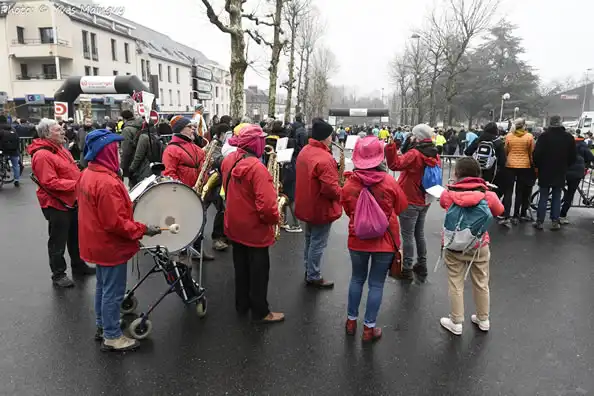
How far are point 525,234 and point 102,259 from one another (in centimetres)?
693

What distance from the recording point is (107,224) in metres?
3.29

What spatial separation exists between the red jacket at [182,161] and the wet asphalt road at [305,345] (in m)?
1.28

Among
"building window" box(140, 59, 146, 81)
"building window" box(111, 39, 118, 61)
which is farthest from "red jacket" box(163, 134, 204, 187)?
"building window" box(140, 59, 146, 81)

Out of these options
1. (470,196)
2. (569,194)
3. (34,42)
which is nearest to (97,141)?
(470,196)

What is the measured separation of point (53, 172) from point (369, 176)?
3.44m

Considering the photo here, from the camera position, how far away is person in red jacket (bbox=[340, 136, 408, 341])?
3.67m

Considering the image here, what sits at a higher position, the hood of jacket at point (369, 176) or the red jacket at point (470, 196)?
the hood of jacket at point (369, 176)

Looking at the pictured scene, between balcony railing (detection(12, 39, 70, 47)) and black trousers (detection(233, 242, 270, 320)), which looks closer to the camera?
black trousers (detection(233, 242, 270, 320))

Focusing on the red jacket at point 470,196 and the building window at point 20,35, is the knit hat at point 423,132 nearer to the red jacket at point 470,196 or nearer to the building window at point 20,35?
the red jacket at point 470,196

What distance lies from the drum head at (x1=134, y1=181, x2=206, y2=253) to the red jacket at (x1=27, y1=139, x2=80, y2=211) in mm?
1593

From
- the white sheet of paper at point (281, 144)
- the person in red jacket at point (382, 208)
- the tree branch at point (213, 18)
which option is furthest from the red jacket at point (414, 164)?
the tree branch at point (213, 18)

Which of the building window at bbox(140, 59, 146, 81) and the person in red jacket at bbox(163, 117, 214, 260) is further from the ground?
the building window at bbox(140, 59, 146, 81)

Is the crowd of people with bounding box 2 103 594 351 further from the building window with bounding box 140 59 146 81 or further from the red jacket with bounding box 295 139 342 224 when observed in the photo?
the building window with bounding box 140 59 146 81

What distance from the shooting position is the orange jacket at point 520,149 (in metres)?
7.81
